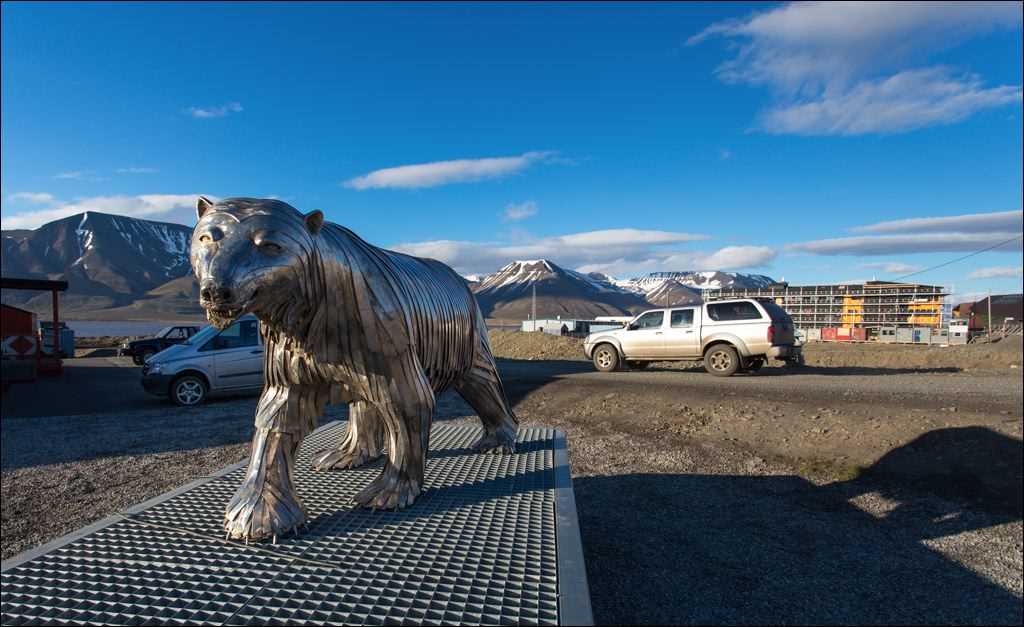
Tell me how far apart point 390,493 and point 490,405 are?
1478 millimetres

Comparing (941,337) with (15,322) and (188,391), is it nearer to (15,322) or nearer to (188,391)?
(188,391)

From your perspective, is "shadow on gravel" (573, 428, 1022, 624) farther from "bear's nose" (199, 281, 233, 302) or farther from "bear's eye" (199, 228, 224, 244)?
"bear's eye" (199, 228, 224, 244)

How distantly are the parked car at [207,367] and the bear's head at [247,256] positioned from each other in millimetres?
9770

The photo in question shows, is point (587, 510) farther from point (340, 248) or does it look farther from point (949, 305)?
point (949, 305)

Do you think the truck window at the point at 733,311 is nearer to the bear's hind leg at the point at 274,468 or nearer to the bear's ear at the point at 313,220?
the bear's hind leg at the point at 274,468

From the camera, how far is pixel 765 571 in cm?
422

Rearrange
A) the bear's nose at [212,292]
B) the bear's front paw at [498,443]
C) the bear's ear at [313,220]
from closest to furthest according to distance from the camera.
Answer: the bear's nose at [212,292]
the bear's ear at [313,220]
the bear's front paw at [498,443]

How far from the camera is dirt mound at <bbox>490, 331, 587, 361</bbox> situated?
23.9 m

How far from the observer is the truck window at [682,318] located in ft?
46.8

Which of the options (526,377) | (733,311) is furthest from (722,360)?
(526,377)

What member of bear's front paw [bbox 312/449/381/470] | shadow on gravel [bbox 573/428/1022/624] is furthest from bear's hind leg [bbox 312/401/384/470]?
shadow on gravel [bbox 573/428/1022/624]

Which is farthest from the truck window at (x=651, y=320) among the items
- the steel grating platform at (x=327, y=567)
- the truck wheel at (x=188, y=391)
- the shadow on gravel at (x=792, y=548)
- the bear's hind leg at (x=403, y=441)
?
the bear's hind leg at (x=403, y=441)

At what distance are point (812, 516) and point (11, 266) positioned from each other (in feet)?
827

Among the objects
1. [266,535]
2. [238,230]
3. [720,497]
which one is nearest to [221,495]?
[266,535]
